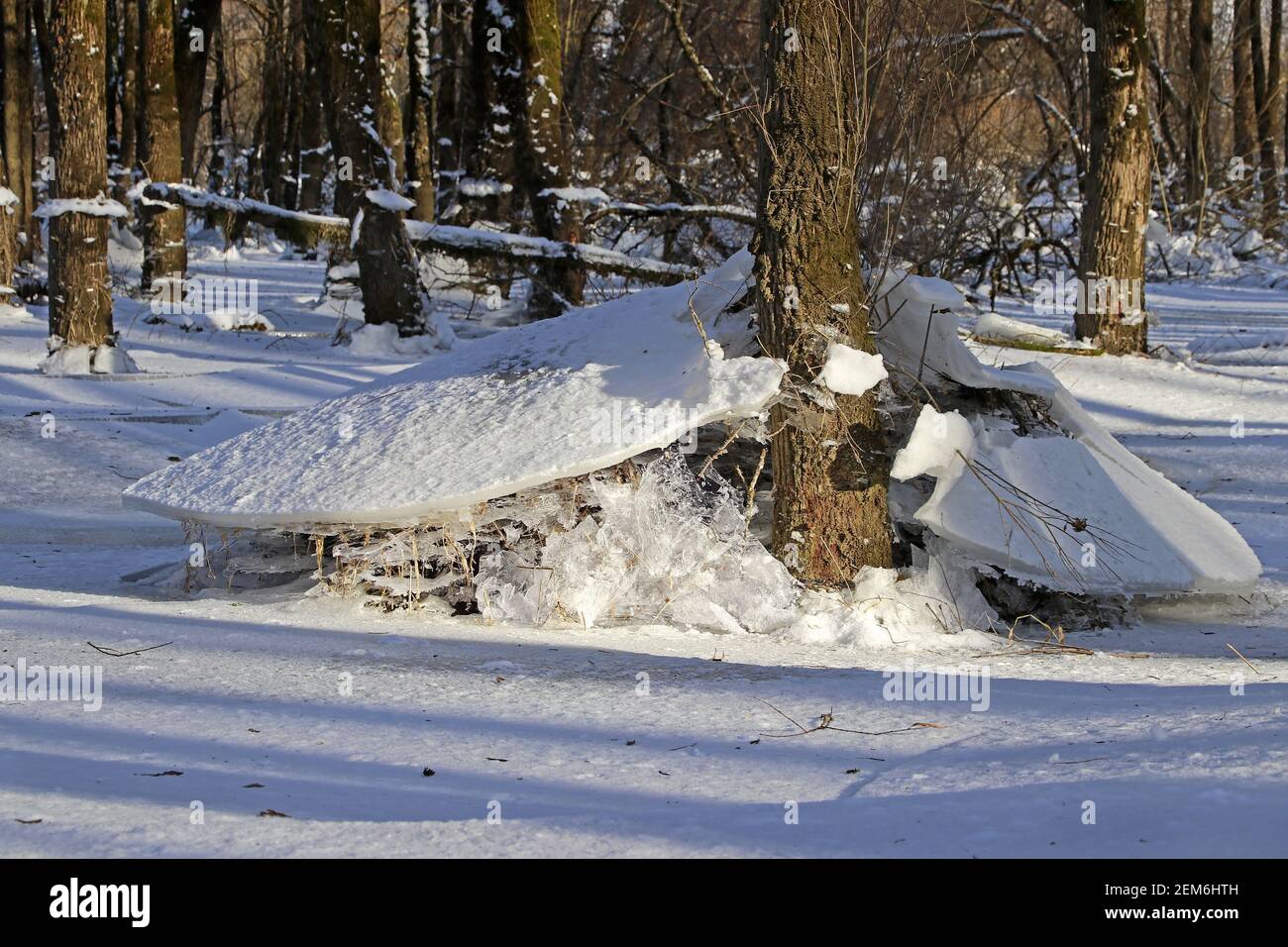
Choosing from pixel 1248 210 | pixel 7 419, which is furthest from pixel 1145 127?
pixel 1248 210

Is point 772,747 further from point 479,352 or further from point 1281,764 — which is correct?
point 479,352

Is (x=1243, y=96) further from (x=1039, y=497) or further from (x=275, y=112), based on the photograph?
(x=1039, y=497)

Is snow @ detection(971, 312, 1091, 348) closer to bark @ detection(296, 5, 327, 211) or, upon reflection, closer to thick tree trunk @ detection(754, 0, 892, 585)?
thick tree trunk @ detection(754, 0, 892, 585)

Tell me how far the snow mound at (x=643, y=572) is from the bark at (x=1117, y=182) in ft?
20.8

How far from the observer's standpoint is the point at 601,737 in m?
2.99

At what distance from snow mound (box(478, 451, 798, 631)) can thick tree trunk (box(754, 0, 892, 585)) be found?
0.21 m

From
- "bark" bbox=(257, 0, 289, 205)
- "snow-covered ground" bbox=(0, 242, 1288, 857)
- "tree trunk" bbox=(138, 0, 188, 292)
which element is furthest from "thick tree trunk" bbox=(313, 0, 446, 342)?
"bark" bbox=(257, 0, 289, 205)

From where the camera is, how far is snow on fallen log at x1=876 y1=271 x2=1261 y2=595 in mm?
4465

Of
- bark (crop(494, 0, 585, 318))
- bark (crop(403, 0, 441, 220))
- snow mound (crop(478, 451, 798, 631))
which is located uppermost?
bark (crop(403, 0, 441, 220))

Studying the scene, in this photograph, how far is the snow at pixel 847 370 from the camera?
436 cm

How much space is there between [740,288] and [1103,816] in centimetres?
307

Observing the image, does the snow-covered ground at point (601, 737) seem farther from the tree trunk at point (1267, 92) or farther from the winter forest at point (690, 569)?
the tree trunk at point (1267, 92)

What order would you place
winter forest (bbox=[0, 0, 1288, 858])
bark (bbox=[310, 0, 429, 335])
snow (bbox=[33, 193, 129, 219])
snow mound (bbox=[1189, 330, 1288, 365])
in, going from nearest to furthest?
winter forest (bbox=[0, 0, 1288, 858])
snow (bbox=[33, 193, 129, 219])
snow mound (bbox=[1189, 330, 1288, 365])
bark (bbox=[310, 0, 429, 335])

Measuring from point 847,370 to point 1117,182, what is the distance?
6335mm
